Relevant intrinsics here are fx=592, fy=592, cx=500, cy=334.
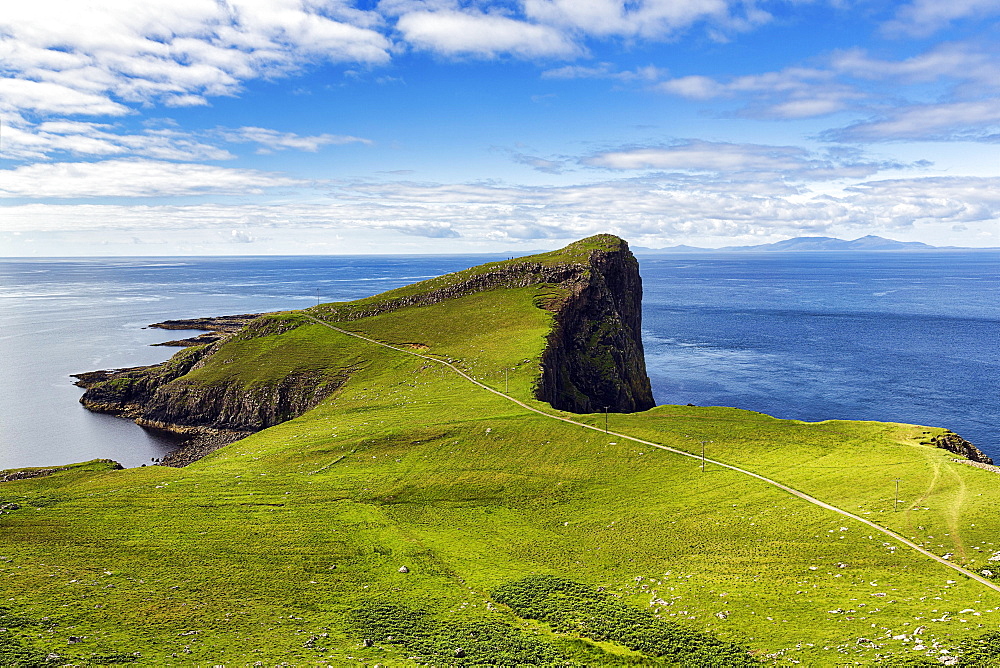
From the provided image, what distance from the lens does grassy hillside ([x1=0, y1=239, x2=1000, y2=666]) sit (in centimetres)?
2805

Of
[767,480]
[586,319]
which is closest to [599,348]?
[586,319]

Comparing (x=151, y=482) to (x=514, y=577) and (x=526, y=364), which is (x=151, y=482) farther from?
(x=526, y=364)

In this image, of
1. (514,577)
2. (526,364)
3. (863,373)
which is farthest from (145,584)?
(863,373)

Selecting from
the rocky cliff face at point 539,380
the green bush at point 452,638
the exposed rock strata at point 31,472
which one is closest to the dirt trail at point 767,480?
the rocky cliff face at point 539,380

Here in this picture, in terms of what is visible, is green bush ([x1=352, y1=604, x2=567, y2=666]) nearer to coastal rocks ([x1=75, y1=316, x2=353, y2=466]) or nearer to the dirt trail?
the dirt trail

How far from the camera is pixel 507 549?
137 ft

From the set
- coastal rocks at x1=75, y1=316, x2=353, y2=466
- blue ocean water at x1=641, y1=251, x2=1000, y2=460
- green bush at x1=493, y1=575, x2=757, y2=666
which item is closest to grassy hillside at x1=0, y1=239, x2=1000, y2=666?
green bush at x1=493, y1=575, x2=757, y2=666

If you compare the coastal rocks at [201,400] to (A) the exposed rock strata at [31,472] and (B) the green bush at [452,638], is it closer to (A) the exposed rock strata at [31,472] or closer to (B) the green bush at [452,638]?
(A) the exposed rock strata at [31,472]

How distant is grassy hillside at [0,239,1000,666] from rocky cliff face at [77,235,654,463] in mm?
27553

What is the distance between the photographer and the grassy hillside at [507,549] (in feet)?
92.0

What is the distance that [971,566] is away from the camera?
108 feet

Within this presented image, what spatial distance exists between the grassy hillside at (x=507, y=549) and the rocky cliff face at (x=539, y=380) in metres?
27.6

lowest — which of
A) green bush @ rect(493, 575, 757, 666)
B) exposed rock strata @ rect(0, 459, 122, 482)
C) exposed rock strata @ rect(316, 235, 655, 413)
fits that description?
exposed rock strata @ rect(0, 459, 122, 482)

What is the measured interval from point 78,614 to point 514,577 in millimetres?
23185
